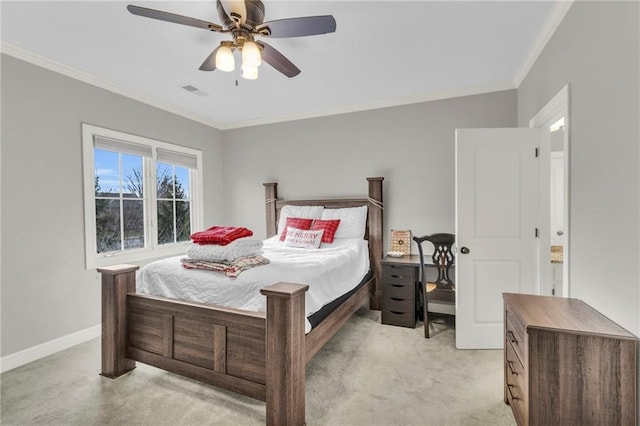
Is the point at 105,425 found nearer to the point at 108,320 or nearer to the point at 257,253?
the point at 108,320

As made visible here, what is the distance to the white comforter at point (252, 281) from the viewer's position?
1994mm

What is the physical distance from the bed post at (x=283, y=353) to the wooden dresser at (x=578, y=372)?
3.69 ft

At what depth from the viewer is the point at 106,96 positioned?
10.4 feet

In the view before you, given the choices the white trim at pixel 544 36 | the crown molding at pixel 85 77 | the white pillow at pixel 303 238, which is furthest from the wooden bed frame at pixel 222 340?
the white trim at pixel 544 36

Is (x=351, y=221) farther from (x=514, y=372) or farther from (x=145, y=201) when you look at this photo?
(x=145, y=201)

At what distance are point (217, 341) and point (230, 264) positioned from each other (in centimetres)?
54

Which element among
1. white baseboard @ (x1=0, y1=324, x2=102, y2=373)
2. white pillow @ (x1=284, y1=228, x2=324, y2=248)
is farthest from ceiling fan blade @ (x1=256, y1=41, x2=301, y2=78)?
white baseboard @ (x1=0, y1=324, x2=102, y2=373)

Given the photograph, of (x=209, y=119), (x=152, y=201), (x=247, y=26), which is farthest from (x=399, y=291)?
(x=209, y=119)

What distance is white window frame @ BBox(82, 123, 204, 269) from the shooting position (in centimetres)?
301

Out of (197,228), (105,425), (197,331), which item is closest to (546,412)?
(197,331)

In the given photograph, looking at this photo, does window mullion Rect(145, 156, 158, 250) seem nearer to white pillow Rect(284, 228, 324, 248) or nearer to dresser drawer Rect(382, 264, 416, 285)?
white pillow Rect(284, 228, 324, 248)

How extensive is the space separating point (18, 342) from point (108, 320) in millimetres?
1016

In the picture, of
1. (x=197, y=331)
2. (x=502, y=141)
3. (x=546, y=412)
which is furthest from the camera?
(x=502, y=141)

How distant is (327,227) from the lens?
11.8 ft
